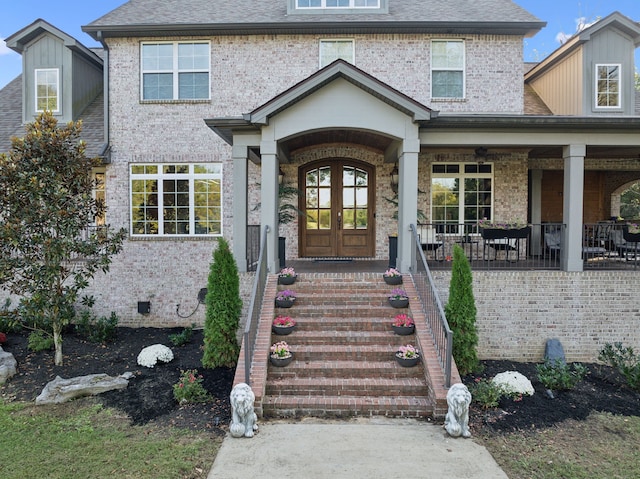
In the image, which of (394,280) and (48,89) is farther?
(48,89)

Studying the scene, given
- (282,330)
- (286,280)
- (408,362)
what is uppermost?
(286,280)

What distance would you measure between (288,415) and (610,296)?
6.22 meters

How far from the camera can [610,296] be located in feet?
25.0

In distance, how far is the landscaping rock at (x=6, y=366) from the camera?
248 inches

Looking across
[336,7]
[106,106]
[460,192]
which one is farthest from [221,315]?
[336,7]

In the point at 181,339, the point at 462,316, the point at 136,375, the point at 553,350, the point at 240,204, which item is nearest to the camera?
the point at 462,316

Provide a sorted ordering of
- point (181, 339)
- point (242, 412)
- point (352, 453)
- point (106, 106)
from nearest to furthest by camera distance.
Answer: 1. point (352, 453)
2. point (242, 412)
3. point (181, 339)
4. point (106, 106)

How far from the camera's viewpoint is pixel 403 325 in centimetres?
626

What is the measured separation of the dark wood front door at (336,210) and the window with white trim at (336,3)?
150 inches

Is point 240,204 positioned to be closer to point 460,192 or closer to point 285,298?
point 285,298

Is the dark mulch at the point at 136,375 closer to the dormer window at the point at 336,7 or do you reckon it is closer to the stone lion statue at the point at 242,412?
A: the stone lion statue at the point at 242,412

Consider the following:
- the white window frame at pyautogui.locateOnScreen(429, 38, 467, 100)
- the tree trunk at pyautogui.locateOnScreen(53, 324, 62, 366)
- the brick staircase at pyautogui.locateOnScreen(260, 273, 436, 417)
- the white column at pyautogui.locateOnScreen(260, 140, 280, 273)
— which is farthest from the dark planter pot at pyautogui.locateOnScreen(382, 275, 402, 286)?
the tree trunk at pyautogui.locateOnScreen(53, 324, 62, 366)

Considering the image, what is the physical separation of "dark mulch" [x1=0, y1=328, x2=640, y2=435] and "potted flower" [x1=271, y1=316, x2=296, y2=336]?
956 mm

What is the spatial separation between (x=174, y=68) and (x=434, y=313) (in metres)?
8.12
